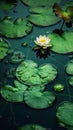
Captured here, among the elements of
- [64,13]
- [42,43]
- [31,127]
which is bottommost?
[31,127]

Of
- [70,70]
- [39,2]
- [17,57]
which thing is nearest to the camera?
[70,70]

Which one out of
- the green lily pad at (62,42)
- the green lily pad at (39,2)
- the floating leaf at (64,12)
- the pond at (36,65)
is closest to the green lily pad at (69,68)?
the pond at (36,65)

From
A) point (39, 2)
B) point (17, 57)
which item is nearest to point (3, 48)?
point (17, 57)

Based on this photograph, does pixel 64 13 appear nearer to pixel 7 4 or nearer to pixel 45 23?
pixel 45 23

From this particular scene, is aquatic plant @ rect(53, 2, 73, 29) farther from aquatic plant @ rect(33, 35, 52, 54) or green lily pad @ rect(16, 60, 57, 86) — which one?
green lily pad @ rect(16, 60, 57, 86)

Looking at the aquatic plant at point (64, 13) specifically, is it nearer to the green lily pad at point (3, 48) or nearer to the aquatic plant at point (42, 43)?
Result: the aquatic plant at point (42, 43)

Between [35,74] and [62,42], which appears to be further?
[62,42]
